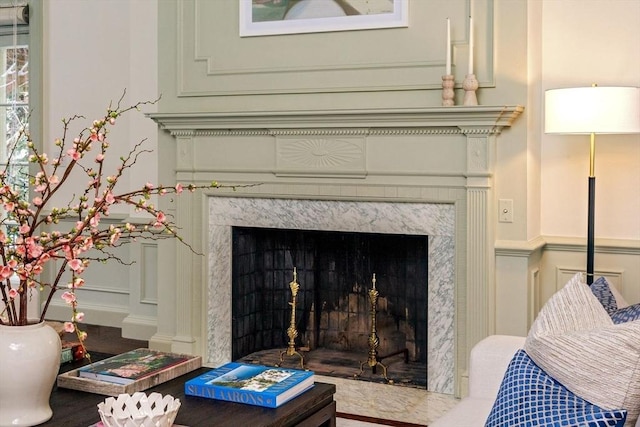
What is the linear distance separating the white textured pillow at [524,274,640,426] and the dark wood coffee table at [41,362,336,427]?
75 cm

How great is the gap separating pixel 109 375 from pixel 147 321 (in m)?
2.57

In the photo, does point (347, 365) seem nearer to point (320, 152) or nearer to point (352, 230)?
point (352, 230)

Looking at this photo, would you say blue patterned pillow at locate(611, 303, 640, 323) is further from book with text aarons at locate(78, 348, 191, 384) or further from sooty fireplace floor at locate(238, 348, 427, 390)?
sooty fireplace floor at locate(238, 348, 427, 390)

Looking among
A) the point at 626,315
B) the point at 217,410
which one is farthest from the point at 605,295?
the point at 217,410

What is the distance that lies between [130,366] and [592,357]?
1527 mm

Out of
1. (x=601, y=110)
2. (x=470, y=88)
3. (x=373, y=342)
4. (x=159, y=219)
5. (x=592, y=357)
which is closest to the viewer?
(x=592, y=357)

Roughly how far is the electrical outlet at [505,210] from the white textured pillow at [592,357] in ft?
5.75

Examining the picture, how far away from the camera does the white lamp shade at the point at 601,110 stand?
332cm

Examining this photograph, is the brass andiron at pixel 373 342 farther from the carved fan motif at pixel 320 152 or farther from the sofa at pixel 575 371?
the sofa at pixel 575 371

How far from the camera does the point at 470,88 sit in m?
3.73

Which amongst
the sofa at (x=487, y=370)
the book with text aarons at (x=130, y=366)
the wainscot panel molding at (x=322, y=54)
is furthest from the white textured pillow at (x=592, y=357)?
the wainscot panel molding at (x=322, y=54)

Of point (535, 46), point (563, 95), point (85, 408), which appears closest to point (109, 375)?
point (85, 408)

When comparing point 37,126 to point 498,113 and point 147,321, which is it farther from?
point 498,113

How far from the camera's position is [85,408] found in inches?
93.8
